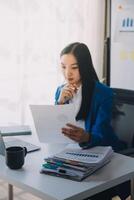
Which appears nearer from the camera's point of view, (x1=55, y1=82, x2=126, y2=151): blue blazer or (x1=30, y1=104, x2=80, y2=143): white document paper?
(x1=30, y1=104, x2=80, y2=143): white document paper

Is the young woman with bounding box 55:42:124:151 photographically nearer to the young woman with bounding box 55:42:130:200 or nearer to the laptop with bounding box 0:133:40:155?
the young woman with bounding box 55:42:130:200

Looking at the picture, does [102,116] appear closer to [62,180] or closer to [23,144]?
[23,144]

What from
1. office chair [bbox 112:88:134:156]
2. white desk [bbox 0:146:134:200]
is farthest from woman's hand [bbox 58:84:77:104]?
→ white desk [bbox 0:146:134:200]

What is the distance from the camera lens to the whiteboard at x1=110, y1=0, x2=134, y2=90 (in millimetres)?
3084

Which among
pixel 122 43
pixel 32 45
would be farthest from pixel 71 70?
pixel 122 43

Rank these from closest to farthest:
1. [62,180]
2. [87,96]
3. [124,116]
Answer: [62,180] < [87,96] < [124,116]

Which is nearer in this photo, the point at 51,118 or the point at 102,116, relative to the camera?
the point at 51,118

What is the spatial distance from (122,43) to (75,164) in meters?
1.96

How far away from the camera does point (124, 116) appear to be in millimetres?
2096

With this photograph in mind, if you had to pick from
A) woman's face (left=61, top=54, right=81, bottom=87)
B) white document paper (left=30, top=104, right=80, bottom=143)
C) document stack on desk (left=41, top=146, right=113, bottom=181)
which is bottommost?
document stack on desk (left=41, top=146, right=113, bottom=181)

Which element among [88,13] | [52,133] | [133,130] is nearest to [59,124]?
[52,133]

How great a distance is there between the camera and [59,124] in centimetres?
160

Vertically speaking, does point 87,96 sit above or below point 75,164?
above

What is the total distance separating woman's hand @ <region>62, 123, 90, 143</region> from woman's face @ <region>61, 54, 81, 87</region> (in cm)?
38
